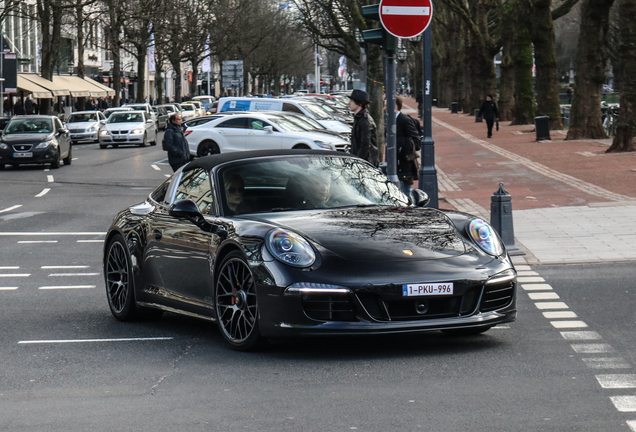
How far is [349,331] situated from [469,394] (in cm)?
111

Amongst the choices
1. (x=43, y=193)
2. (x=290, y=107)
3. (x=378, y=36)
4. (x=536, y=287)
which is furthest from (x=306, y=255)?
(x=290, y=107)

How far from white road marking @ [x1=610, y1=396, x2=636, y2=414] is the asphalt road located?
0.08 feet

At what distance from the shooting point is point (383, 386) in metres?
5.79

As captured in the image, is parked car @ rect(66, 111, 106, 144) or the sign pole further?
parked car @ rect(66, 111, 106, 144)

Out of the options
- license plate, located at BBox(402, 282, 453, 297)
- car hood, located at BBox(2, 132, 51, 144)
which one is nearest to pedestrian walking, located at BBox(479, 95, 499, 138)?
car hood, located at BBox(2, 132, 51, 144)

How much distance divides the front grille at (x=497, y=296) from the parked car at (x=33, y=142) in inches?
1004

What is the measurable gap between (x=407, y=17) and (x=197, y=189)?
5.89 meters

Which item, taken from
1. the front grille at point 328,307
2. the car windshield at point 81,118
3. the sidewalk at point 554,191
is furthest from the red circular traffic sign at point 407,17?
the car windshield at point 81,118

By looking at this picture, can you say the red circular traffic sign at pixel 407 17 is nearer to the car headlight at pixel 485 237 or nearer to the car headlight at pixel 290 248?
the car headlight at pixel 485 237

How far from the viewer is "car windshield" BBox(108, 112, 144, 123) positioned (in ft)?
146

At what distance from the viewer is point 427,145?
53.6 feet

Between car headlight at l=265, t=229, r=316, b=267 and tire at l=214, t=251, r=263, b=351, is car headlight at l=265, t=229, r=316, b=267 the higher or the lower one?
the higher one

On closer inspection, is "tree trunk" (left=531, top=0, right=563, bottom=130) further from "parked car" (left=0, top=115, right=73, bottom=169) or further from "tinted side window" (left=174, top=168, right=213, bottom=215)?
"tinted side window" (left=174, top=168, right=213, bottom=215)

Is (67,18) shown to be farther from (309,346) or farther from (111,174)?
(309,346)
